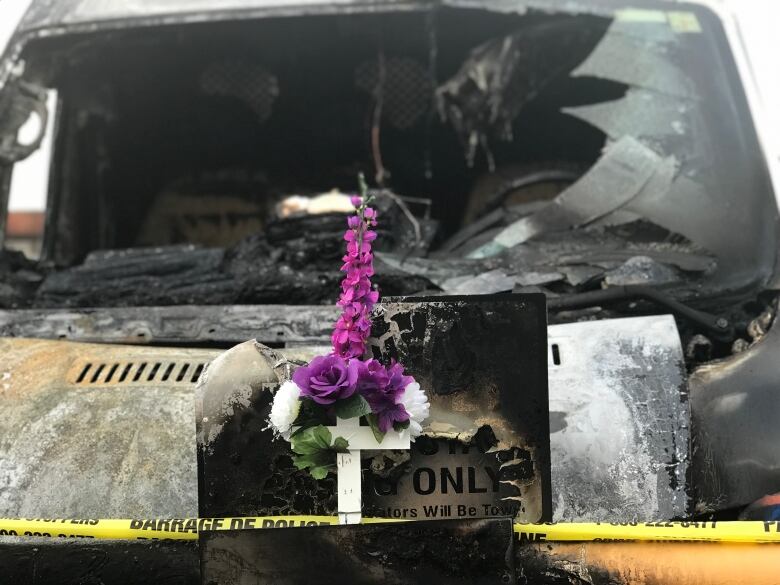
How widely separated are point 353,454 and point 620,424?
0.66 m

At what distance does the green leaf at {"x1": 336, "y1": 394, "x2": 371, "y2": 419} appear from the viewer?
1554 mm

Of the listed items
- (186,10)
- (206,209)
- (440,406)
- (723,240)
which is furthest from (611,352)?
(206,209)

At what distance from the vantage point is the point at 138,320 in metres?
2.66

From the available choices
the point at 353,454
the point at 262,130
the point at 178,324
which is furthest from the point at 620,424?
the point at 262,130

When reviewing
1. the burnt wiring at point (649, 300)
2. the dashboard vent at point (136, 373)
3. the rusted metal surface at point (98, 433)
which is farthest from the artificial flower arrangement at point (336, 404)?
the burnt wiring at point (649, 300)

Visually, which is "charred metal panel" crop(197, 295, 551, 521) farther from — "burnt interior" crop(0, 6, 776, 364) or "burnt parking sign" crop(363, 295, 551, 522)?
"burnt interior" crop(0, 6, 776, 364)

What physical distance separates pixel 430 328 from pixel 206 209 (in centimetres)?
334

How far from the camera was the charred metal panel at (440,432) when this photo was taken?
1681mm

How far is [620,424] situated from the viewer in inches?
77.8

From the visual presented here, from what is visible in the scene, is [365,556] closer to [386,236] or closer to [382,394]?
[382,394]

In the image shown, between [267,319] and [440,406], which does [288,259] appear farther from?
[440,406]

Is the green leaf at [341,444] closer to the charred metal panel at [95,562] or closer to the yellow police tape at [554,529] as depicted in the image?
the yellow police tape at [554,529]

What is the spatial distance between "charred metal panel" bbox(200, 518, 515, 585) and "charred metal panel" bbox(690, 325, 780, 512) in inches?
24.8

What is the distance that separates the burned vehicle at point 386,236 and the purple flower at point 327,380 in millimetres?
198
